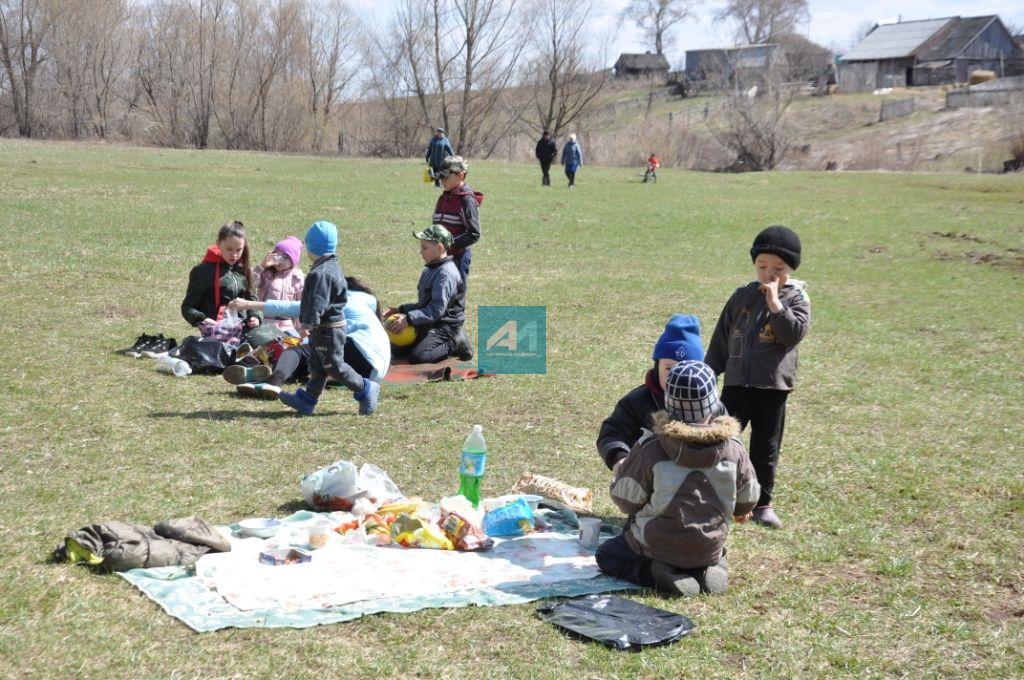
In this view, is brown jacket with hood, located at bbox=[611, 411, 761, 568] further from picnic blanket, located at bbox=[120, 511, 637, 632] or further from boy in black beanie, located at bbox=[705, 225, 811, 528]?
boy in black beanie, located at bbox=[705, 225, 811, 528]

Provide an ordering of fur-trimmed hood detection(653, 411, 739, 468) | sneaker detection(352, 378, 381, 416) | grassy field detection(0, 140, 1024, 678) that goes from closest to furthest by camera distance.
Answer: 1. grassy field detection(0, 140, 1024, 678)
2. fur-trimmed hood detection(653, 411, 739, 468)
3. sneaker detection(352, 378, 381, 416)

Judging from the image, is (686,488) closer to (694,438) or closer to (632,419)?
(694,438)

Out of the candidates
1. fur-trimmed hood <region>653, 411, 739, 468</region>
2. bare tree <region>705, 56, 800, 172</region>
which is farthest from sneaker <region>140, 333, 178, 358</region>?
bare tree <region>705, 56, 800, 172</region>

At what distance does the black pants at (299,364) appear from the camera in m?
8.63

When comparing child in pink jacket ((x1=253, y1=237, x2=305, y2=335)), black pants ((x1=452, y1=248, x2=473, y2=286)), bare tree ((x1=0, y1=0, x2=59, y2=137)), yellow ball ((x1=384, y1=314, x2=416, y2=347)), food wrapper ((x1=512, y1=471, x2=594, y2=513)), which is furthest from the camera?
bare tree ((x1=0, y1=0, x2=59, y2=137))

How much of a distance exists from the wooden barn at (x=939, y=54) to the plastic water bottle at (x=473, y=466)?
7648cm

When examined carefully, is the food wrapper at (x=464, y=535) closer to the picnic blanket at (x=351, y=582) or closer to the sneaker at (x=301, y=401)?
the picnic blanket at (x=351, y=582)

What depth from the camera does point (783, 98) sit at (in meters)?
55.4

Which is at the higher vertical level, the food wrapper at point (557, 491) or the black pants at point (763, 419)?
the black pants at point (763, 419)

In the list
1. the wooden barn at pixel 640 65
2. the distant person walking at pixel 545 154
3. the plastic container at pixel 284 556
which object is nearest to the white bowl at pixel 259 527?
the plastic container at pixel 284 556

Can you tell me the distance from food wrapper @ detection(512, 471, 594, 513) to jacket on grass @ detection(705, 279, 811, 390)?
1.08m

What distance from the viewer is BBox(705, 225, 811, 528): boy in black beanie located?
231 inches

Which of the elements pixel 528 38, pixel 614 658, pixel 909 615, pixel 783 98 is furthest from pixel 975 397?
pixel 528 38

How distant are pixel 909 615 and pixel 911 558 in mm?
815
